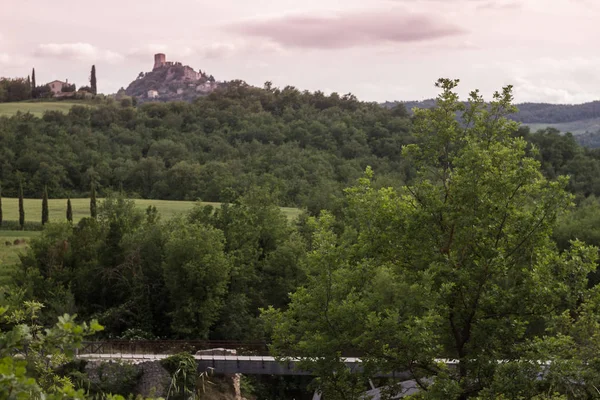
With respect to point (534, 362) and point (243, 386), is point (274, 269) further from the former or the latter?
point (534, 362)

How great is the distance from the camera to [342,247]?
55.5 feet

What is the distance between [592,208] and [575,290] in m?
42.7

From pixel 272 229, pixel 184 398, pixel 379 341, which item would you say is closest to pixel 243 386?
pixel 184 398

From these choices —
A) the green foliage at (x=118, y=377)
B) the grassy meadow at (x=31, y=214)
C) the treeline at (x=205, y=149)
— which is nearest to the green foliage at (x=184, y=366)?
the green foliage at (x=118, y=377)

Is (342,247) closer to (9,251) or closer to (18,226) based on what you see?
Answer: (9,251)

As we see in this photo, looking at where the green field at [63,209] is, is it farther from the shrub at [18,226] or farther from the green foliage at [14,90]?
the green foliage at [14,90]

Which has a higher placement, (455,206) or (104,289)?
(455,206)

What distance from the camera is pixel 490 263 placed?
1447 cm

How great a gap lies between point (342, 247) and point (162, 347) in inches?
746

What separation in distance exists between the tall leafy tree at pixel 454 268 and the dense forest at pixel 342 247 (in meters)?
0.05

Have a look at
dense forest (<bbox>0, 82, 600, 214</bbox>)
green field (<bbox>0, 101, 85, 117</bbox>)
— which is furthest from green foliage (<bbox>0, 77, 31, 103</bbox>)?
dense forest (<bbox>0, 82, 600, 214</bbox>)

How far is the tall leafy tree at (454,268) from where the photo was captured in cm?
1412

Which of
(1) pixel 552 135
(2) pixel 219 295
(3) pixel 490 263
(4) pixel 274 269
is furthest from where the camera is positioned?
(1) pixel 552 135

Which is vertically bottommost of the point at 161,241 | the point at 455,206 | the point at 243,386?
the point at 243,386
